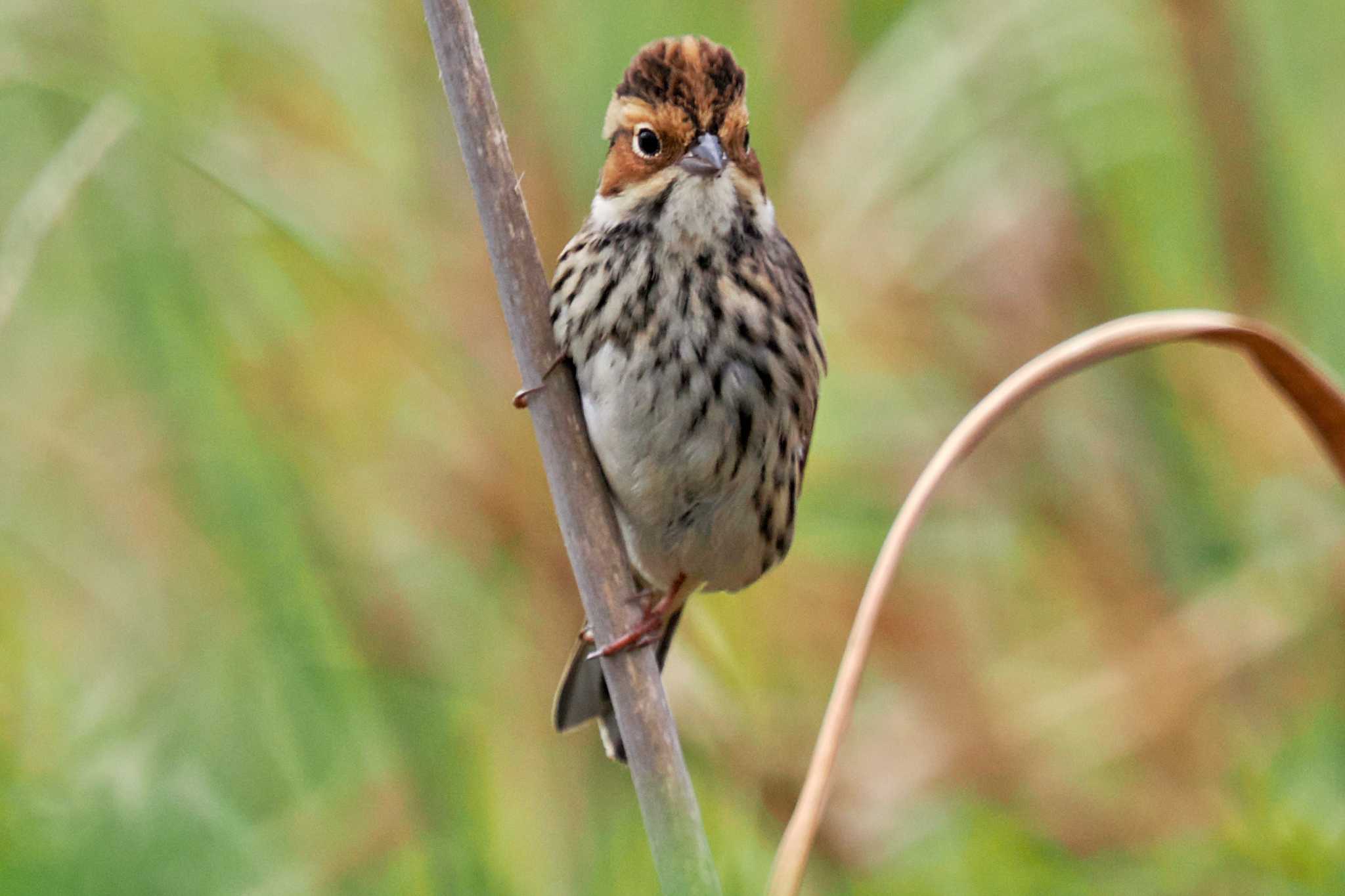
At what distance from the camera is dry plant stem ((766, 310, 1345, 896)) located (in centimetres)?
143

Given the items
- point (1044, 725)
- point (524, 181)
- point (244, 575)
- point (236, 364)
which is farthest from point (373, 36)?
point (1044, 725)

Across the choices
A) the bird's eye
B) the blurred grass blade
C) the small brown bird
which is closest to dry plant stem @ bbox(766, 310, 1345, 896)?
the small brown bird

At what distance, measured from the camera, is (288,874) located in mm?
1857

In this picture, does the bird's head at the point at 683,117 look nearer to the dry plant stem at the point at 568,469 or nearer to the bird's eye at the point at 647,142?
the bird's eye at the point at 647,142

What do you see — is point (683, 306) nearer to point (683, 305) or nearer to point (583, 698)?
point (683, 305)

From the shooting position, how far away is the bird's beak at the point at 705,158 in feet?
6.84

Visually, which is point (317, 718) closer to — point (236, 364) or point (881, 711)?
point (236, 364)

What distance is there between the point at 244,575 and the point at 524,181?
91 centimetres

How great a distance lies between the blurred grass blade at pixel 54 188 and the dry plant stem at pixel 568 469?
1.94 ft

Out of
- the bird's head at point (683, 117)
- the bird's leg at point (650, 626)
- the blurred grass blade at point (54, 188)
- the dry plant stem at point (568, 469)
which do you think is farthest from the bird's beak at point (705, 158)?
the blurred grass blade at point (54, 188)

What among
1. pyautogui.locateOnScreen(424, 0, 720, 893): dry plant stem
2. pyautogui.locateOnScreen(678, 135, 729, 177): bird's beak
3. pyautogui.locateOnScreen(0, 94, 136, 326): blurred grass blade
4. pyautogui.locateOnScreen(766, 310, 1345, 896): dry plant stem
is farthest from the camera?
pyautogui.locateOnScreen(678, 135, 729, 177): bird's beak

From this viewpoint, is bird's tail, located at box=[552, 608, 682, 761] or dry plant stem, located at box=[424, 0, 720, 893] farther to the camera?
bird's tail, located at box=[552, 608, 682, 761]

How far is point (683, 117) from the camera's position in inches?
82.7

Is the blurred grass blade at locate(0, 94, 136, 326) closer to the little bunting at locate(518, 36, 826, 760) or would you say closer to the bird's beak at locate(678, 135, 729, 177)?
the little bunting at locate(518, 36, 826, 760)
